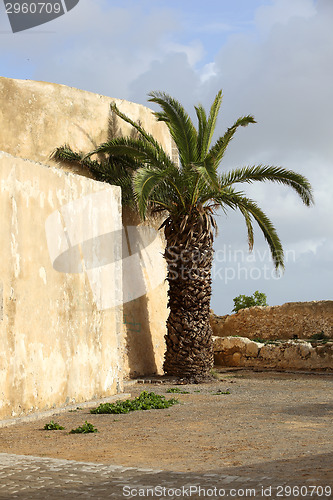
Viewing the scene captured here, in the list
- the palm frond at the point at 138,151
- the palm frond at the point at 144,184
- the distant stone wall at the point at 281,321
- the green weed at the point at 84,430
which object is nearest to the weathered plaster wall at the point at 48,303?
the palm frond at the point at 144,184

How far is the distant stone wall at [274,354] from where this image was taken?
15688mm

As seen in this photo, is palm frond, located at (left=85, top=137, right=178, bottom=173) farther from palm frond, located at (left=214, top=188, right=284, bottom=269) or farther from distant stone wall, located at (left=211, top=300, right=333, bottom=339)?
distant stone wall, located at (left=211, top=300, right=333, bottom=339)

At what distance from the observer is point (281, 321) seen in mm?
18078

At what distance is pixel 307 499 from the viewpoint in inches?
154

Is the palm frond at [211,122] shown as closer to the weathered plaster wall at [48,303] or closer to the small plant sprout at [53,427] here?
the weathered plaster wall at [48,303]

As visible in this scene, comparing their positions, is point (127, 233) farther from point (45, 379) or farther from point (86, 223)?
point (45, 379)

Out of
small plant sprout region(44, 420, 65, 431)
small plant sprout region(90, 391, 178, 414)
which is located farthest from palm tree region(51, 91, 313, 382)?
small plant sprout region(44, 420, 65, 431)

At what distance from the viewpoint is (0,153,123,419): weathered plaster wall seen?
844 centimetres

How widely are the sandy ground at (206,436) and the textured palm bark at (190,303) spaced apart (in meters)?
3.12

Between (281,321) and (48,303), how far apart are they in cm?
1047

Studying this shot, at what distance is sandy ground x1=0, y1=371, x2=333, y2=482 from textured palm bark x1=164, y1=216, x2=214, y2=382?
312 cm

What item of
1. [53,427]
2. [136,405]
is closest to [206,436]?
[53,427]

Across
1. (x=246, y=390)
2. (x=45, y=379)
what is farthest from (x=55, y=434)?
(x=246, y=390)

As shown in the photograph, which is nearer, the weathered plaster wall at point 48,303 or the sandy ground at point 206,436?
the sandy ground at point 206,436
